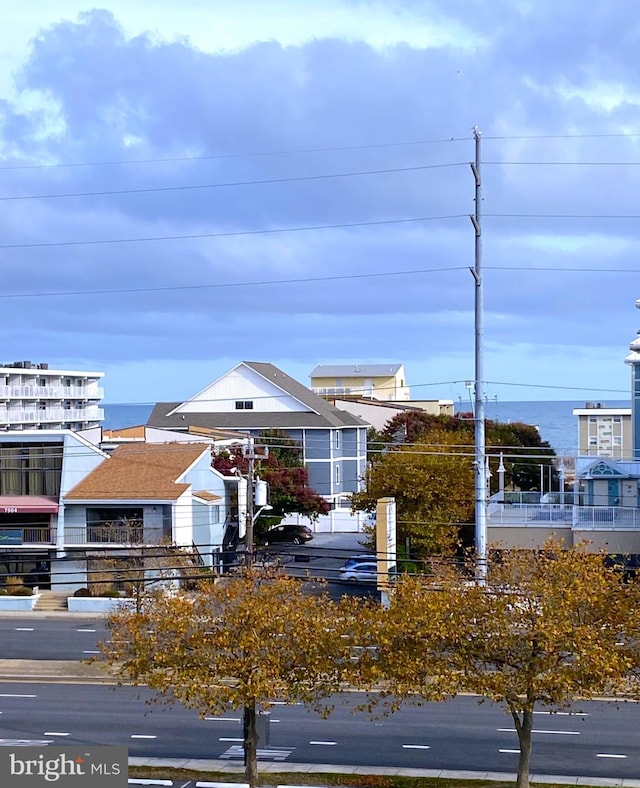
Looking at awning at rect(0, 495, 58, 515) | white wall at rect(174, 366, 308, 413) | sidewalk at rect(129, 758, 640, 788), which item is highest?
white wall at rect(174, 366, 308, 413)

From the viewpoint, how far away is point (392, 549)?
46781mm

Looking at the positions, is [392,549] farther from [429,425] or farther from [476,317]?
[429,425]

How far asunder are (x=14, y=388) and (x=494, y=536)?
76340mm

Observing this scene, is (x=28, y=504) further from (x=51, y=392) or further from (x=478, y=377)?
(x=51, y=392)

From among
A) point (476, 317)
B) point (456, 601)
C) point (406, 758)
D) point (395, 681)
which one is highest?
point (476, 317)

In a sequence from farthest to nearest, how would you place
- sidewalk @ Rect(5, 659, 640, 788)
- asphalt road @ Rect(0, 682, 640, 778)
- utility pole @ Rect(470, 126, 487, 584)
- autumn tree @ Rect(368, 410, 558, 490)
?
autumn tree @ Rect(368, 410, 558, 490), utility pole @ Rect(470, 126, 487, 584), asphalt road @ Rect(0, 682, 640, 778), sidewalk @ Rect(5, 659, 640, 788)

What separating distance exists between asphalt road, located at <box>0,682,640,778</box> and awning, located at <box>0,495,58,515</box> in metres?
23.0

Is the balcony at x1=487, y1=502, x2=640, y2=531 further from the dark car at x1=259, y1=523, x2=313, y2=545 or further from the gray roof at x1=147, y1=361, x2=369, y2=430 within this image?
the gray roof at x1=147, y1=361, x2=369, y2=430

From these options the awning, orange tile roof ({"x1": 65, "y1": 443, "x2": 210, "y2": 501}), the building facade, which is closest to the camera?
orange tile roof ({"x1": 65, "y1": 443, "x2": 210, "y2": 501})

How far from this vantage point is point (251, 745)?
2470 centimetres

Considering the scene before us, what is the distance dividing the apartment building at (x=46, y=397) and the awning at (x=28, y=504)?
54525 millimetres

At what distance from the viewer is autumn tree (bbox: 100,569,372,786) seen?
79.3ft

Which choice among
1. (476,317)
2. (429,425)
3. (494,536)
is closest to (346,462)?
(429,425)

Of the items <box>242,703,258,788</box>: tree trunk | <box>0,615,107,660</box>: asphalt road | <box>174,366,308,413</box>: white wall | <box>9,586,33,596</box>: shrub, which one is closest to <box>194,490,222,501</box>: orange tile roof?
<box>9,586,33,596</box>: shrub
